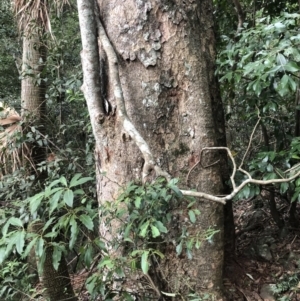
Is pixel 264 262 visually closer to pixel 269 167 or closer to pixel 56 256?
pixel 269 167

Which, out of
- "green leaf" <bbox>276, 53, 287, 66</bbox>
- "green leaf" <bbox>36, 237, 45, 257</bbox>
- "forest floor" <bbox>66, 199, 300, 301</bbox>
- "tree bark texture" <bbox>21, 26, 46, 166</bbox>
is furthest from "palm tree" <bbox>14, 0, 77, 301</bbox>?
"green leaf" <bbox>276, 53, 287, 66</bbox>

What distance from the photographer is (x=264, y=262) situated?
2.79m

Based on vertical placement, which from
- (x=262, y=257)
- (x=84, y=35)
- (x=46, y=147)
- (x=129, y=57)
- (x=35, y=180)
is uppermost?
(x=84, y=35)

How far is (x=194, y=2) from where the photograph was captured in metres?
2.42

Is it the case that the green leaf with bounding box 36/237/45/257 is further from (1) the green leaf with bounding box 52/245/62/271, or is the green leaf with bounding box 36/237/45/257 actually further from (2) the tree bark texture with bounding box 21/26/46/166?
(2) the tree bark texture with bounding box 21/26/46/166

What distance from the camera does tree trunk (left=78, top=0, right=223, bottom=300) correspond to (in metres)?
2.27

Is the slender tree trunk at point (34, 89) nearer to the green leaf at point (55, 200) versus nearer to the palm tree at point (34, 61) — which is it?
the palm tree at point (34, 61)

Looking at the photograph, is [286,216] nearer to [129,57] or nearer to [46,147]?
[129,57]

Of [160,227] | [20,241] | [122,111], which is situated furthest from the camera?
[122,111]

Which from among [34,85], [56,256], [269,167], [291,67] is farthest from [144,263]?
[34,85]

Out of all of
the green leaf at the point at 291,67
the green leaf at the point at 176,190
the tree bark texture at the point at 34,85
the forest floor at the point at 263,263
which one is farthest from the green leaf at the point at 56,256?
the tree bark texture at the point at 34,85

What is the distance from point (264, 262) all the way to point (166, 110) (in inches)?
53.9

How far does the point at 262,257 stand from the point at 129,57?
1.72 metres

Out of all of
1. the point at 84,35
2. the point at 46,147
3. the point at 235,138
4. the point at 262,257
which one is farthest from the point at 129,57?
the point at 235,138
